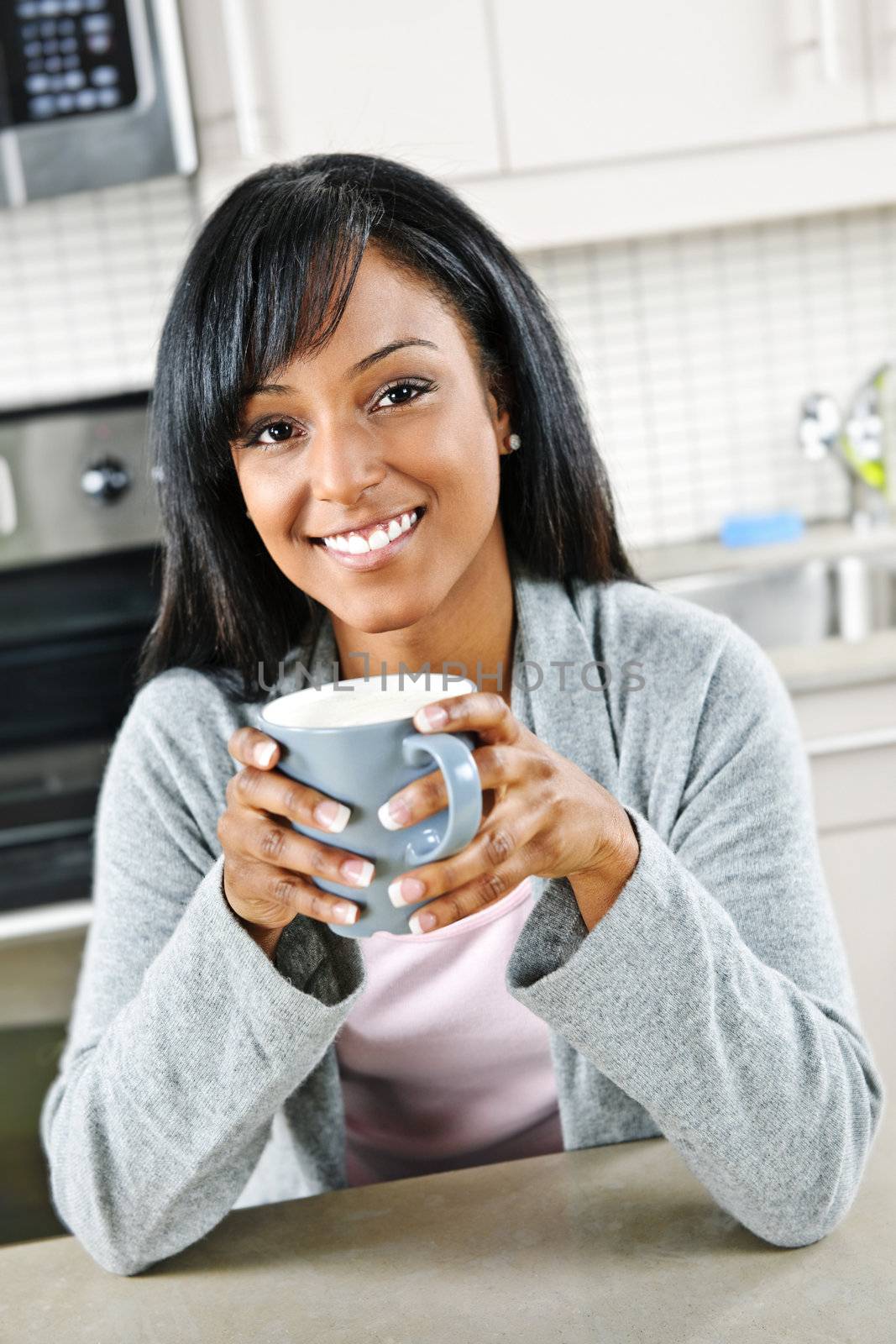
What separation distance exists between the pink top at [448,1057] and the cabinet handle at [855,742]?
851mm

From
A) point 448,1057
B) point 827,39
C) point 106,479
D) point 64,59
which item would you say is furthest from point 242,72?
point 448,1057

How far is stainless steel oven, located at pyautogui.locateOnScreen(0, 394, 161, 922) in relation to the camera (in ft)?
5.65

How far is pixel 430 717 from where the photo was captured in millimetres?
553

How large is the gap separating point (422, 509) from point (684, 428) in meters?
1.56

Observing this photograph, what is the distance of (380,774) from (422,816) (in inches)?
1.0

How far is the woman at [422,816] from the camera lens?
0.70 metres

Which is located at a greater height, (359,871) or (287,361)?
(287,361)

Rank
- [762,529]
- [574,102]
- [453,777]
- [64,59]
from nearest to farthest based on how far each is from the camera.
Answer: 1. [453,777]
2. [64,59]
3. [574,102]
4. [762,529]

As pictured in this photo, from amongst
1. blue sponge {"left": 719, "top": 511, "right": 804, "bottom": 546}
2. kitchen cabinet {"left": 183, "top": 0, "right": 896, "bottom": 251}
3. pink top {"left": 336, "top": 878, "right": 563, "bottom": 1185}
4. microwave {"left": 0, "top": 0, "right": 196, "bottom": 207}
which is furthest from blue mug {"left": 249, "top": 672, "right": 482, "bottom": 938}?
blue sponge {"left": 719, "top": 511, "right": 804, "bottom": 546}

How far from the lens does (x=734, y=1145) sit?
0.72 meters

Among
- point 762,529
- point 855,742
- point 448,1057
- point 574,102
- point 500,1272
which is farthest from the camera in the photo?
point 762,529

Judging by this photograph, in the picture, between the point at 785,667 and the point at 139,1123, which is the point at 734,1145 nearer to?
the point at 139,1123

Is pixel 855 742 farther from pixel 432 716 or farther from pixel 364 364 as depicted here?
pixel 432 716

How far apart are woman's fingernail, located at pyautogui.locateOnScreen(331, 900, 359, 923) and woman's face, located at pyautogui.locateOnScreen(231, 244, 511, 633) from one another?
33 centimetres
